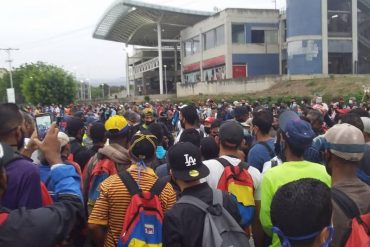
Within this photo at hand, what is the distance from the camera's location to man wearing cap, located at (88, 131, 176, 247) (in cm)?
354

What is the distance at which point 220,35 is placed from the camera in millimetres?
54594

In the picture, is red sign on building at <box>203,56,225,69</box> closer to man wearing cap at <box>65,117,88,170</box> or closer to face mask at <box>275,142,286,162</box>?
man wearing cap at <box>65,117,88,170</box>

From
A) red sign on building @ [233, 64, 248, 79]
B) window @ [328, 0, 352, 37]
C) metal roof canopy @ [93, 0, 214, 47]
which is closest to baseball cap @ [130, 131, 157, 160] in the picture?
window @ [328, 0, 352, 37]

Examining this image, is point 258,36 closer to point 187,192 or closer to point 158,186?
point 158,186

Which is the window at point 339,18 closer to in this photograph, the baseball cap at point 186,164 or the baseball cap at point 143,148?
the baseball cap at point 143,148

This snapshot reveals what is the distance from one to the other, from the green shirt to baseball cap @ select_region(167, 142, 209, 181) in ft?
1.60

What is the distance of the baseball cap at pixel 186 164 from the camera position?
3.15 meters

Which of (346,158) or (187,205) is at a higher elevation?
(346,158)

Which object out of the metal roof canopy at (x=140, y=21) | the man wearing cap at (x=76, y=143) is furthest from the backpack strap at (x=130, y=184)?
the metal roof canopy at (x=140, y=21)

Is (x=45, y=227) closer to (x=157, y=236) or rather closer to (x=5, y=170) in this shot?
(x=5, y=170)

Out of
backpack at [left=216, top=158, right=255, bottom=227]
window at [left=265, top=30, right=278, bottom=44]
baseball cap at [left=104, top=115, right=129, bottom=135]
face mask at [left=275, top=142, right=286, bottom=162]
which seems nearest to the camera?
face mask at [left=275, top=142, right=286, bottom=162]

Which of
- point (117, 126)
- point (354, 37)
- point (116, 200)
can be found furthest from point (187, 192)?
point (354, 37)

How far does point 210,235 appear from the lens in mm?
2846

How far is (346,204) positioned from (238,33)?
5228cm
